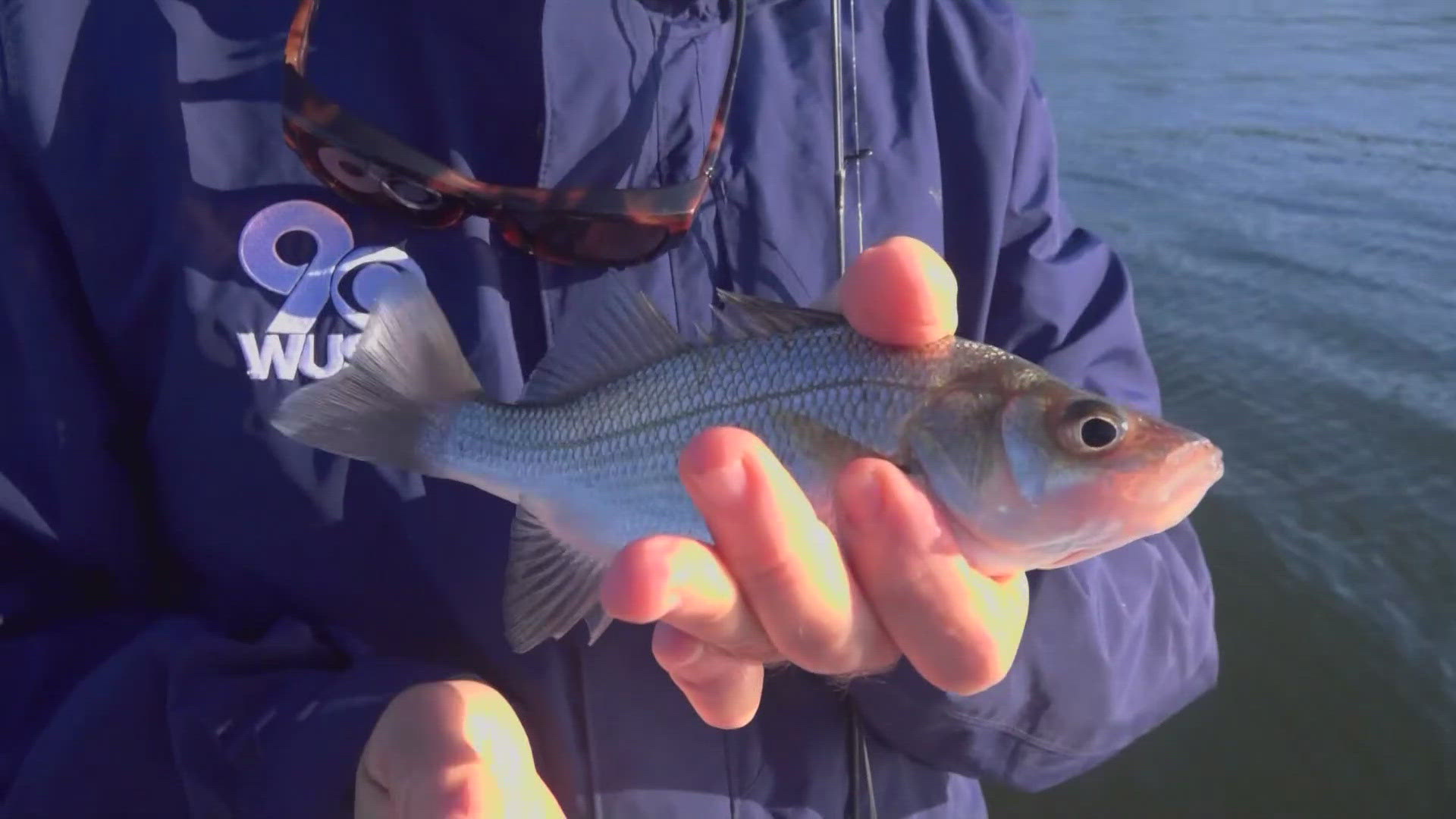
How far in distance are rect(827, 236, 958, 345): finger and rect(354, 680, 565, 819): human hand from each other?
0.71m

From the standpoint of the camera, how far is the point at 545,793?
1.38 metres

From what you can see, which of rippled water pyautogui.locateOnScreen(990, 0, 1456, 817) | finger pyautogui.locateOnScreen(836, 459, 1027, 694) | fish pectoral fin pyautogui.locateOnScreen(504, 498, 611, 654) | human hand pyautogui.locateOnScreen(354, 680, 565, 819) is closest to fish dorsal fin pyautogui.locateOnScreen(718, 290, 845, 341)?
finger pyautogui.locateOnScreen(836, 459, 1027, 694)

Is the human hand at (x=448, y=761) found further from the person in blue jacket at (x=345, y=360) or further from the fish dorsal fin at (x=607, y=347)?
the fish dorsal fin at (x=607, y=347)

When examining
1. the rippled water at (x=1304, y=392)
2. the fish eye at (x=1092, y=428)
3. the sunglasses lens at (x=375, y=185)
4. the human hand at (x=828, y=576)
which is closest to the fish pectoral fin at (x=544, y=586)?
the human hand at (x=828, y=576)

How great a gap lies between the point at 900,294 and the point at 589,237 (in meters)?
0.49

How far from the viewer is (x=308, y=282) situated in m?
1.60

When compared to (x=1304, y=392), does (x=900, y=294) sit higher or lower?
higher

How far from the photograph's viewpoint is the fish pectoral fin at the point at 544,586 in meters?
1.47

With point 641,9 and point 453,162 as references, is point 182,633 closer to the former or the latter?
point 453,162

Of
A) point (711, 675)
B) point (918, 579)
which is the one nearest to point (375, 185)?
point (711, 675)

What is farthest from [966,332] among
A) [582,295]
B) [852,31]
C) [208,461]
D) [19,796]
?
[19,796]

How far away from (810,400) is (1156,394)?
0.91 metres

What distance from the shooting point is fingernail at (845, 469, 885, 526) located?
4.09 ft

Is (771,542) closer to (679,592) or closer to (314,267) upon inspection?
(679,592)
